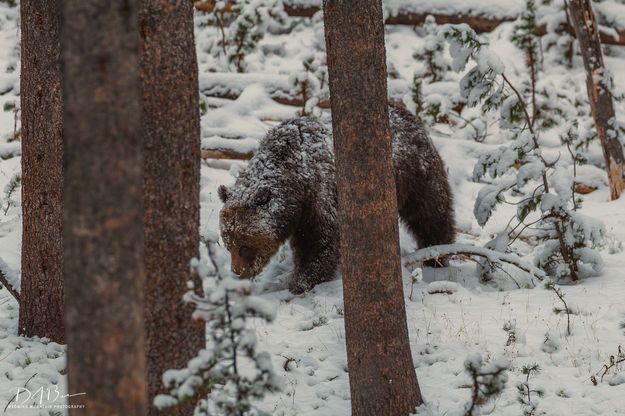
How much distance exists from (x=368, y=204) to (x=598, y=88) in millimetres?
7615

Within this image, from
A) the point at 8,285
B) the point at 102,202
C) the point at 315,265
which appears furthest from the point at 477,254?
the point at 102,202

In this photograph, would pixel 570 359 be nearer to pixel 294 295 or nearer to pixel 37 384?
pixel 294 295

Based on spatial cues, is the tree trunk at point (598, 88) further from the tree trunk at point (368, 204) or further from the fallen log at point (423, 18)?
the fallen log at point (423, 18)

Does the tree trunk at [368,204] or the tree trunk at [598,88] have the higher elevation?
the tree trunk at [598,88]

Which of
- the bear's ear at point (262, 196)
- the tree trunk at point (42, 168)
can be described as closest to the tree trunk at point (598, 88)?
the bear's ear at point (262, 196)

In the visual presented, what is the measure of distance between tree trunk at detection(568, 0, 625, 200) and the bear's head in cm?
594

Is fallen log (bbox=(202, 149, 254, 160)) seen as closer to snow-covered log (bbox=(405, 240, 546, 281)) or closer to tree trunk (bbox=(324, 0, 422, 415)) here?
snow-covered log (bbox=(405, 240, 546, 281))

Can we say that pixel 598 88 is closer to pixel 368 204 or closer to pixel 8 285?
pixel 368 204

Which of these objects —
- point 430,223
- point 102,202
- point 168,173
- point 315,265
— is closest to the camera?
point 102,202

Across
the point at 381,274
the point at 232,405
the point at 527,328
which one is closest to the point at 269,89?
the point at 527,328

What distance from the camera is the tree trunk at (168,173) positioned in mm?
3207

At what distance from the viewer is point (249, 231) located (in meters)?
7.41

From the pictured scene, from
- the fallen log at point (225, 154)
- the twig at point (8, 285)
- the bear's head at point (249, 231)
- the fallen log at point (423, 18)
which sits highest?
the fallen log at point (423, 18)

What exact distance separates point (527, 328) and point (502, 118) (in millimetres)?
2435
